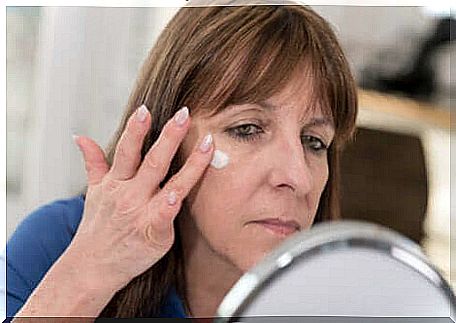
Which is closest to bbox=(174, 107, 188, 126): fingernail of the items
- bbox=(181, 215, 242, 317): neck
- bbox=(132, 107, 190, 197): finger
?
bbox=(132, 107, 190, 197): finger

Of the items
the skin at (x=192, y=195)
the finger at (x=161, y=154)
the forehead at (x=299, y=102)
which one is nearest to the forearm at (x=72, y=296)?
the skin at (x=192, y=195)

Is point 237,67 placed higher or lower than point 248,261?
higher

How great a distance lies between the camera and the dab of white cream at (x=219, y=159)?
0.89m

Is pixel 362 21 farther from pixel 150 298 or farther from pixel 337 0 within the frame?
pixel 150 298

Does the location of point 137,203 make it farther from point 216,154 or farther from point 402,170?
point 402,170

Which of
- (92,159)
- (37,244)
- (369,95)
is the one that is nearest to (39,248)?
(37,244)

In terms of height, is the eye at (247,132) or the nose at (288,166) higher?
the eye at (247,132)

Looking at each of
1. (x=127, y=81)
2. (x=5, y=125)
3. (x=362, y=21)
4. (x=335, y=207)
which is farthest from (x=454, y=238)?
(x=5, y=125)

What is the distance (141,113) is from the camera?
90 centimetres

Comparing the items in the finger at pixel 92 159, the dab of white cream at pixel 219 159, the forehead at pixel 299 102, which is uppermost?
the forehead at pixel 299 102

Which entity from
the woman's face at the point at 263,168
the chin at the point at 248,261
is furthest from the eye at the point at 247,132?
the chin at the point at 248,261

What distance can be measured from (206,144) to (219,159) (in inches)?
0.8

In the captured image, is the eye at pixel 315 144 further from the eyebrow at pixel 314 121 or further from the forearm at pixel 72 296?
the forearm at pixel 72 296

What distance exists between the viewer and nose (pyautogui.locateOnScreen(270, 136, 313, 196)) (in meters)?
0.89
